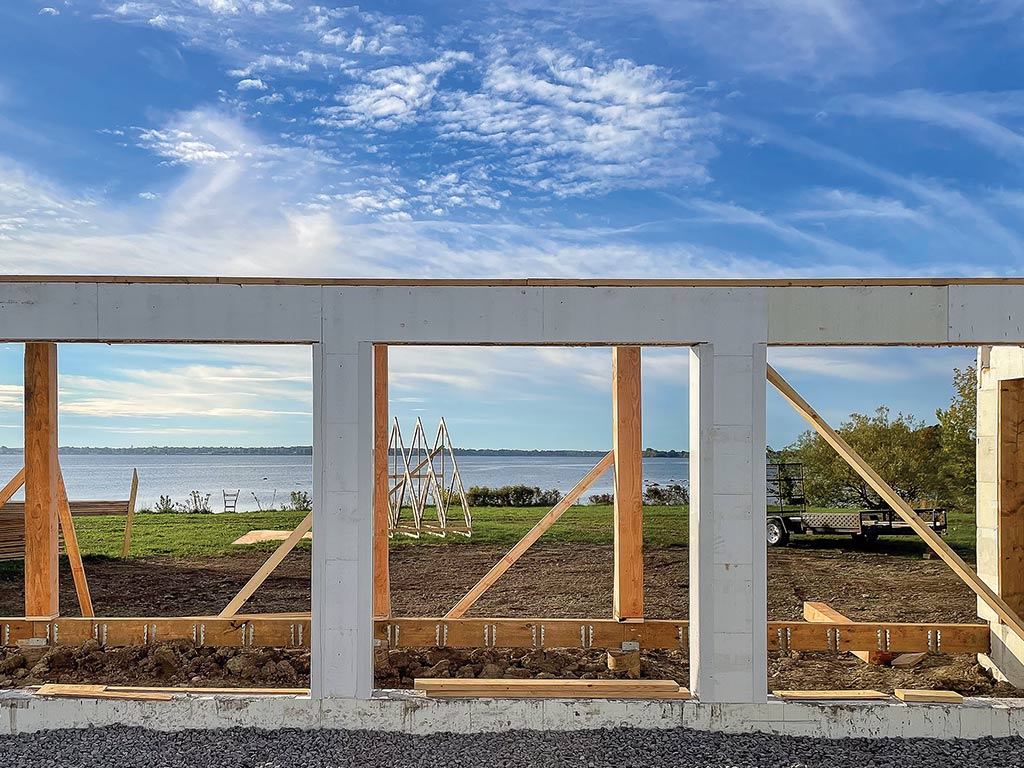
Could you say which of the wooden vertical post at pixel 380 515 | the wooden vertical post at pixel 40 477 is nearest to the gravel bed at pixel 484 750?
the wooden vertical post at pixel 380 515

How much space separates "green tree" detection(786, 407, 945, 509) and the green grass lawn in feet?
4.34

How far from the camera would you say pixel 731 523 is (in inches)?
213

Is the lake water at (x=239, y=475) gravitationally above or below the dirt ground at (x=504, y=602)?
below

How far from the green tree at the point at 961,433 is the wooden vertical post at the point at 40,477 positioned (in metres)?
18.4

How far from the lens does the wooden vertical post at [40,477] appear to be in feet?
22.5

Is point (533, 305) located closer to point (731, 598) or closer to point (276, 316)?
point (276, 316)

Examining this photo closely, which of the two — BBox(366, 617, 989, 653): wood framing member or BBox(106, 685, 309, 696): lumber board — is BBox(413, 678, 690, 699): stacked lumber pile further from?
BBox(366, 617, 989, 653): wood framing member

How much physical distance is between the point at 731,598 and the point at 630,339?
179 cm

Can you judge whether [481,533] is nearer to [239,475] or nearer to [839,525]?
[839,525]

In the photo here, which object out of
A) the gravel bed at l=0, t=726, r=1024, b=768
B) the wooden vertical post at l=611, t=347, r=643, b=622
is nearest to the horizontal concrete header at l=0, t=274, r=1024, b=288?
the wooden vertical post at l=611, t=347, r=643, b=622

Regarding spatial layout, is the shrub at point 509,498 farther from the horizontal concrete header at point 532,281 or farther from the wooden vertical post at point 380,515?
the horizontal concrete header at point 532,281

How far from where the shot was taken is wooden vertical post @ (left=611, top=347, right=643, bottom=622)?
6805mm

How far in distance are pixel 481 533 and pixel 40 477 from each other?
444 inches

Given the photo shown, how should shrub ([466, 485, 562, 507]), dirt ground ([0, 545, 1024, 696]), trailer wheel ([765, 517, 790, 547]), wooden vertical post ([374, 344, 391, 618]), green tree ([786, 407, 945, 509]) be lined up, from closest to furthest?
1. dirt ground ([0, 545, 1024, 696])
2. wooden vertical post ([374, 344, 391, 618])
3. trailer wheel ([765, 517, 790, 547])
4. green tree ([786, 407, 945, 509])
5. shrub ([466, 485, 562, 507])
